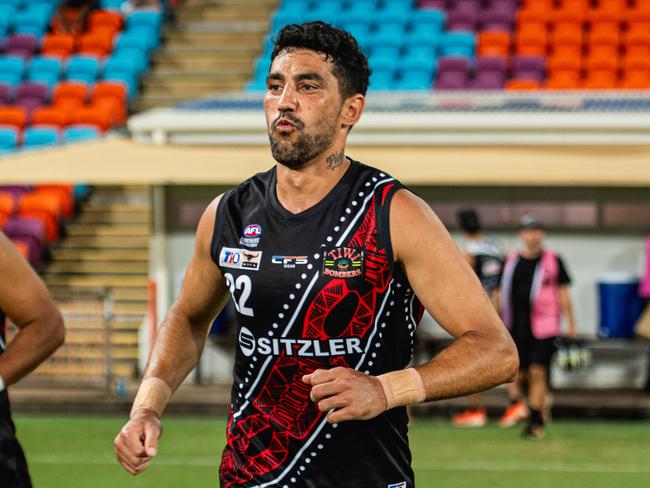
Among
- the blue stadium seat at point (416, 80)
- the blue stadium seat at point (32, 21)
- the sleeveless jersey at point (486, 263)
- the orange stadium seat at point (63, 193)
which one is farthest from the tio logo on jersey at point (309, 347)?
the blue stadium seat at point (32, 21)

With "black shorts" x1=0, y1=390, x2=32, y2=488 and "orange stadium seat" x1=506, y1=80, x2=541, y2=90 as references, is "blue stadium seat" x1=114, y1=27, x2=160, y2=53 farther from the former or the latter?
"black shorts" x1=0, y1=390, x2=32, y2=488

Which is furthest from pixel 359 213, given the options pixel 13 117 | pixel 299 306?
pixel 13 117

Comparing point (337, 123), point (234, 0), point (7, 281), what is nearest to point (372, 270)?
point (337, 123)

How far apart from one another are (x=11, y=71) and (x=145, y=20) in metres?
2.46

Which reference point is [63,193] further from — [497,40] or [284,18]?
[497,40]

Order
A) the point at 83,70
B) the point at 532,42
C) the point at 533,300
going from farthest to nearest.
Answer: the point at 83,70, the point at 532,42, the point at 533,300

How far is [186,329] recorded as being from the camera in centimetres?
452

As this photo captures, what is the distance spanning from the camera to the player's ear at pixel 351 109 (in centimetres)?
421

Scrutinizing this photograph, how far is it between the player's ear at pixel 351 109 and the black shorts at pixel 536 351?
9154 mm

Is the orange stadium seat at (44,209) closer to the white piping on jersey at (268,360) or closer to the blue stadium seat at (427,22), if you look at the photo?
the blue stadium seat at (427,22)

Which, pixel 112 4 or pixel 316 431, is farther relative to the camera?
pixel 112 4

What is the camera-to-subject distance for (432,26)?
21.7 meters

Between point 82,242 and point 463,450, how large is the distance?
818 centimetres

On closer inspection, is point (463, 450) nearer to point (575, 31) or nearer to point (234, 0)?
point (575, 31)
